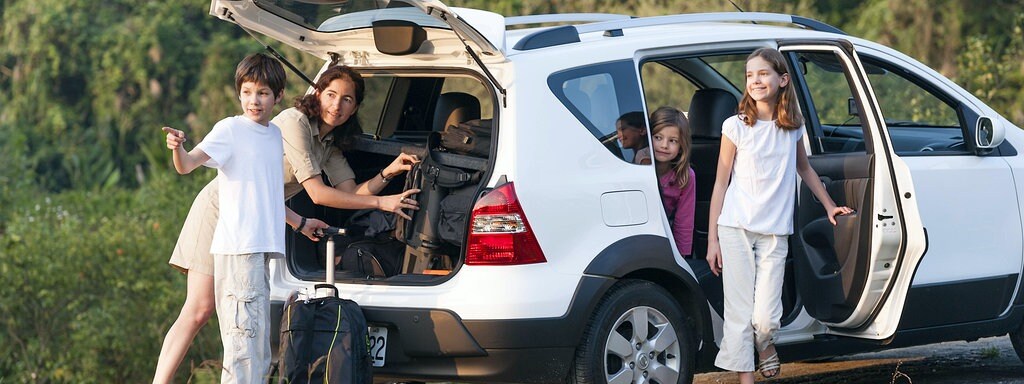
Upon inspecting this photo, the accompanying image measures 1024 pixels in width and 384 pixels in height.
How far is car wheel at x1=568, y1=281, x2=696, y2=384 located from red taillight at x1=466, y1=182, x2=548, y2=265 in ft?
1.26

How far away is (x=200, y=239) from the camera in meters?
5.44

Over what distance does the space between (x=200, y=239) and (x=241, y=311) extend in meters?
0.36

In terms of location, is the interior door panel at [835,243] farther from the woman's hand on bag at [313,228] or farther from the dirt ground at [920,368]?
the woman's hand on bag at [313,228]

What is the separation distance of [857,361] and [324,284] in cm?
357

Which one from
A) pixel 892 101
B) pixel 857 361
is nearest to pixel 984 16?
pixel 892 101

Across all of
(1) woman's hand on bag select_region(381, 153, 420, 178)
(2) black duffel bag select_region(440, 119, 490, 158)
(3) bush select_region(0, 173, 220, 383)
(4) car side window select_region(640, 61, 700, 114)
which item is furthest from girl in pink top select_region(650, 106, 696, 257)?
(4) car side window select_region(640, 61, 700, 114)

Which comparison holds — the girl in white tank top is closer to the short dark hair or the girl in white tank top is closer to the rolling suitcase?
the rolling suitcase

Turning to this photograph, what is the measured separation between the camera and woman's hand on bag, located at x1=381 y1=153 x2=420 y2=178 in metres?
5.65

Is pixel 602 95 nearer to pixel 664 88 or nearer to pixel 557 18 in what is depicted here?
pixel 557 18

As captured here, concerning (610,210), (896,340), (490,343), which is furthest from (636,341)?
(896,340)

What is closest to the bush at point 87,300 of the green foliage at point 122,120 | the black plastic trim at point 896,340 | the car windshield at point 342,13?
the green foliage at point 122,120

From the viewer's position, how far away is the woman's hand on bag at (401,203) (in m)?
5.45

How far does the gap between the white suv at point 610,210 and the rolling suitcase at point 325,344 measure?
0.13 metres

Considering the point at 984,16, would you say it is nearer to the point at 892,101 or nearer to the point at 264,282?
the point at 892,101
